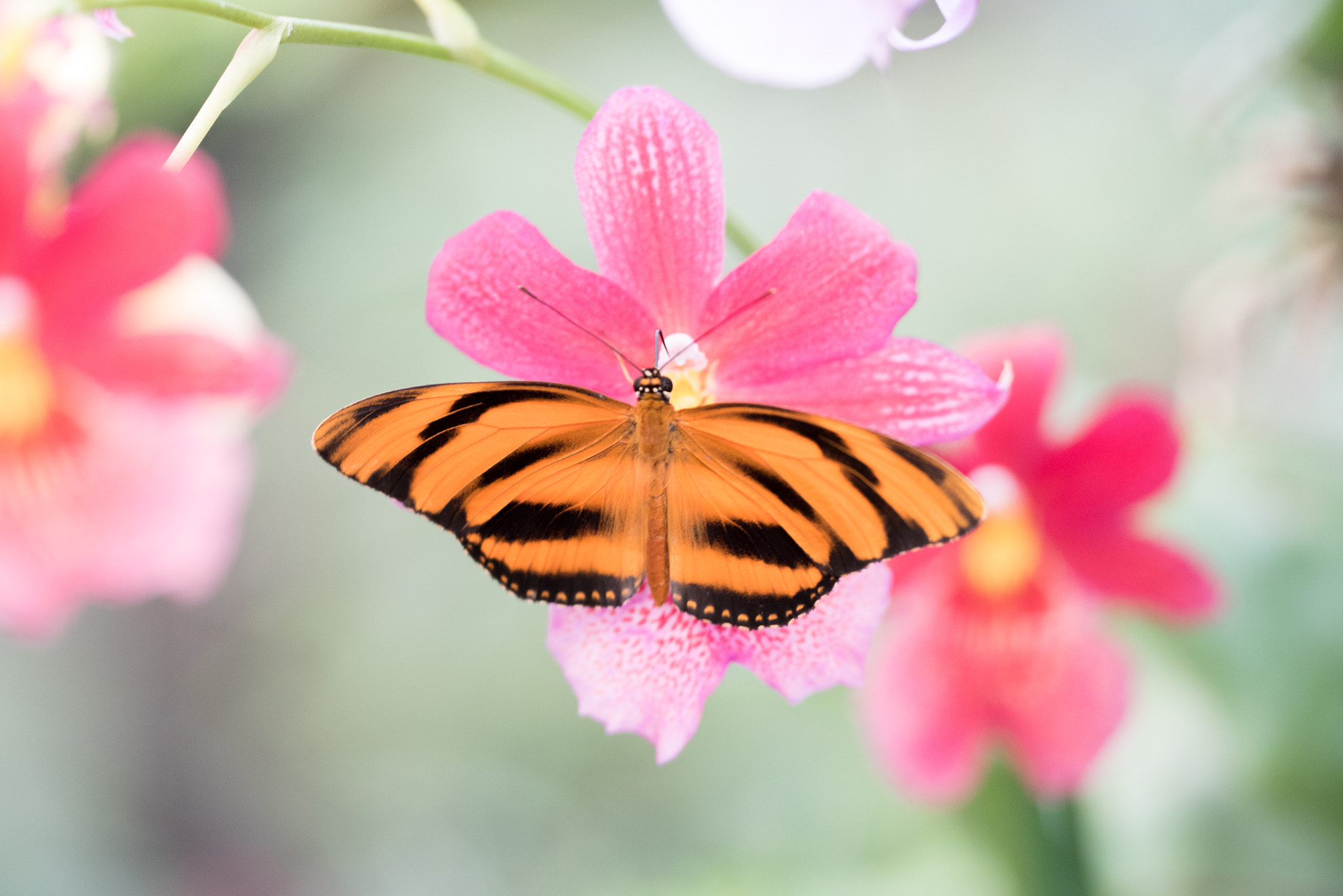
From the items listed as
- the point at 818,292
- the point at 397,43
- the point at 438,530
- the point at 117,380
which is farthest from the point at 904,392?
the point at 438,530

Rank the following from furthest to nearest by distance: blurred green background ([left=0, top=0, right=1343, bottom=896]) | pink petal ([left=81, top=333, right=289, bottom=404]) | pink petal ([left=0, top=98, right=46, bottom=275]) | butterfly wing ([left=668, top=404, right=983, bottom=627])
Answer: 1. blurred green background ([left=0, top=0, right=1343, bottom=896])
2. pink petal ([left=81, top=333, right=289, bottom=404])
3. pink petal ([left=0, top=98, right=46, bottom=275])
4. butterfly wing ([left=668, top=404, right=983, bottom=627])

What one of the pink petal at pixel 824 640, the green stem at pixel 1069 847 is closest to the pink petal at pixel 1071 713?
the green stem at pixel 1069 847

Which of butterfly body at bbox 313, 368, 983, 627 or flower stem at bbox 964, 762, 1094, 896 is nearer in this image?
butterfly body at bbox 313, 368, 983, 627

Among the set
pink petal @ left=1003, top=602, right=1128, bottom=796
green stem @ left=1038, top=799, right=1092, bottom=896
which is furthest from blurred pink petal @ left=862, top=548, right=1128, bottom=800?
green stem @ left=1038, top=799, right=1092, bottom=896

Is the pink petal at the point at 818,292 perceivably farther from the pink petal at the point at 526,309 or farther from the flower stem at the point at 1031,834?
the flower stem at the point at 1031,834

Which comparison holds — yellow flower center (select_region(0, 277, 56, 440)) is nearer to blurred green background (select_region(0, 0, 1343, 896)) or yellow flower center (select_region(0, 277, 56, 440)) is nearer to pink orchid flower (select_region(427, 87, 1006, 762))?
pink orchid flower (select_region(427, 87, 1006, 762))

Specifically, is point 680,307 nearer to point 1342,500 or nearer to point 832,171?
point 1342,500
